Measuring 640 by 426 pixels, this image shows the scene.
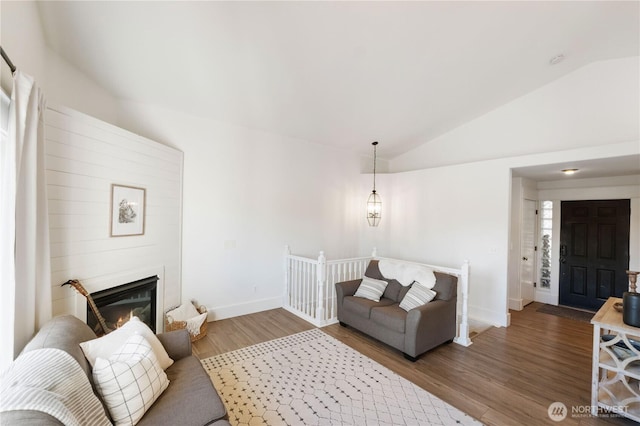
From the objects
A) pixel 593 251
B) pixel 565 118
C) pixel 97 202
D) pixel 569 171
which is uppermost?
pixel 565 118

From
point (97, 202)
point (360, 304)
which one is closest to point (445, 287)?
point (360, 304)

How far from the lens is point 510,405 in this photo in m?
2.38

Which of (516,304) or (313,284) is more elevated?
(313,284)

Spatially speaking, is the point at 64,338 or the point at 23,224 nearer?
the point at 64,338

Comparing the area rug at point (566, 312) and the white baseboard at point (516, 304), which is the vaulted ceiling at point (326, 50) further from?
the area rug at point (566, 312)

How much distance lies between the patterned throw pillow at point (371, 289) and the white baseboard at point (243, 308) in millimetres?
1601

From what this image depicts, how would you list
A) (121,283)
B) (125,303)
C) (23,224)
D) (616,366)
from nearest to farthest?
(23,224) < (616,366) < (121,283) < (125,303)

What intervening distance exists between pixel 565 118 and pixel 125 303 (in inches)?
245

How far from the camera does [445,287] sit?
11.3 ft

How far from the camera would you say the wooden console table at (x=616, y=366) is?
214 centimetres

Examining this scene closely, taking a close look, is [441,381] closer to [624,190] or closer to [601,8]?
[601,8]

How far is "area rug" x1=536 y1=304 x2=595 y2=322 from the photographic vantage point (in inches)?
179

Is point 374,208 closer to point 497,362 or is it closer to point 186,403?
point 497,362

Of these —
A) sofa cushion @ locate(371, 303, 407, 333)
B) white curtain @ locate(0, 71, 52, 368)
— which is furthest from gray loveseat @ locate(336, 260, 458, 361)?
white curtain @ locate(0, 71, 52, 368)
